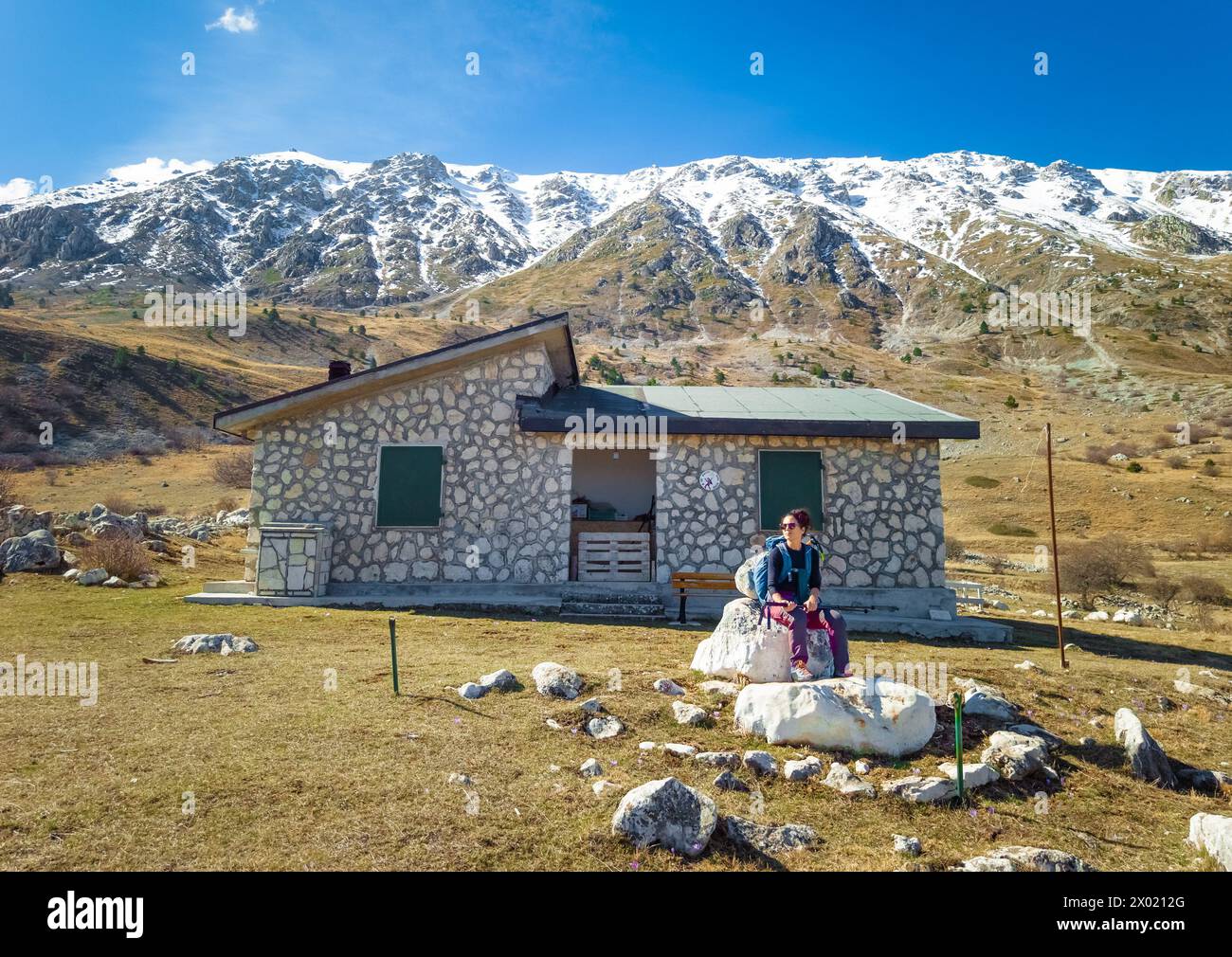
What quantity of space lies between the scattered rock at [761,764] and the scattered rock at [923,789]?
0.80 meters

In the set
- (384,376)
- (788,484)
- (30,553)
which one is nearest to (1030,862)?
(788,484)

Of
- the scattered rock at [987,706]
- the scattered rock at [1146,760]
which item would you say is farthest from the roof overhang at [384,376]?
the scattered rock at [1146,760]

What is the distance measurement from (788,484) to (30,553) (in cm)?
1540

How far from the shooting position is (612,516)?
18047 mm

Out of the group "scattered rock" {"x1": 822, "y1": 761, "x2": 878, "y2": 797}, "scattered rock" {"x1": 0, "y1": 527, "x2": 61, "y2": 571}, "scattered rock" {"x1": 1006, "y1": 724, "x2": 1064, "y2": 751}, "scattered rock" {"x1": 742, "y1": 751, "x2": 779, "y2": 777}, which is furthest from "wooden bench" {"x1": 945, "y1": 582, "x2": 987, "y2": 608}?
"scattered rock" {"x1": 0, "y1": 527, "x2": 61, "y2": 571}

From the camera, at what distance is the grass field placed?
387 cm

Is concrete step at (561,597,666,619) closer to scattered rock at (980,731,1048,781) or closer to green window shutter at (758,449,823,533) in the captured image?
green window shutter at (758,449,823,533)

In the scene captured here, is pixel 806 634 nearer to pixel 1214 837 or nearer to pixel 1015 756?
pixel 1015 756

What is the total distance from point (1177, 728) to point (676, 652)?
5.62 metres

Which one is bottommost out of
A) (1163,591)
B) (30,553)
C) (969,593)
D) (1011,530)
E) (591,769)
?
(1163,591)

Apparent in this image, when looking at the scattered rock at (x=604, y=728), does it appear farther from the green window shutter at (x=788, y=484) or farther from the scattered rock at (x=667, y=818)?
the green window shutter at (x=788, y=484)

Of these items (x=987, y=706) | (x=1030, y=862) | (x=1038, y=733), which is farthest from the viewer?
(x=987, y=706)

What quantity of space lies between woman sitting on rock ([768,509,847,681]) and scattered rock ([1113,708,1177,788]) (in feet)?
7.87

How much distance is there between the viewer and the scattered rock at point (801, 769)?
5113 millimetres
